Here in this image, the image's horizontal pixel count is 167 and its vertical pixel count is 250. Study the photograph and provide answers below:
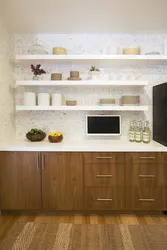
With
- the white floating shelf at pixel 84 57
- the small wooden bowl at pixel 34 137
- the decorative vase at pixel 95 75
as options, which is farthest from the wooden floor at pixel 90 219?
the white floating shelf at pixel 84 57

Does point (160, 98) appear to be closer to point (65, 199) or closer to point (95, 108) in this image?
point (95, 108)

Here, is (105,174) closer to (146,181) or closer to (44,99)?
(146,181)

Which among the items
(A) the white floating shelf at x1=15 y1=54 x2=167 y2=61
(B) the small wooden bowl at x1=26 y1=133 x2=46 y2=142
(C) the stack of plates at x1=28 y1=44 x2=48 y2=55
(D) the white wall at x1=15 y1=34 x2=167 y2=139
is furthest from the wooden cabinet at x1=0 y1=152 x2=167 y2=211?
(C) the stack of plates at x1=28 y1=44 x2=48 y2=55

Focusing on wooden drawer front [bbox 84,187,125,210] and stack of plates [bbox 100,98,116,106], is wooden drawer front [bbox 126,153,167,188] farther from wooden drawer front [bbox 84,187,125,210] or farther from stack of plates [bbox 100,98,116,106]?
stack of plates [bbox 100,98,116,106]

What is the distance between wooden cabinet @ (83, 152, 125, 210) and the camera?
2592mm

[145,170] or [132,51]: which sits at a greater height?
[132,51]

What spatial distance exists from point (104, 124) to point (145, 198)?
3.50 feet

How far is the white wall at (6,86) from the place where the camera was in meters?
2.77

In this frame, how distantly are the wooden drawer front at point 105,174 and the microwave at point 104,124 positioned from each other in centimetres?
59

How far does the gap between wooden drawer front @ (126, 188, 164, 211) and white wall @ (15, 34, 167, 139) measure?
0.90 metres

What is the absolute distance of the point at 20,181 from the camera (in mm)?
2637

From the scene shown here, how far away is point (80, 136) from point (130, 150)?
88 centimetres

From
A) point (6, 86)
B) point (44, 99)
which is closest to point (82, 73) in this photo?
point (44, 99)

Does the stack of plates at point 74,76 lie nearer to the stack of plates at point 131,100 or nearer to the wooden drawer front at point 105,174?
the stack of plates at point 131,100
